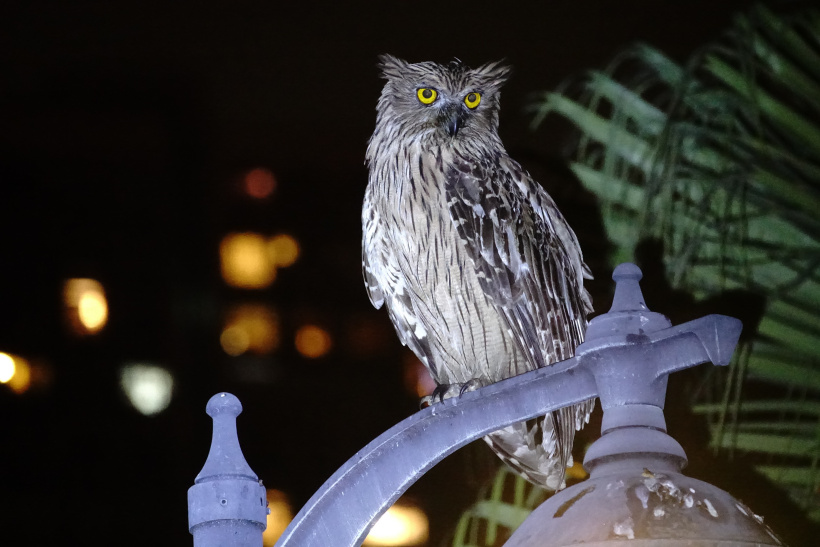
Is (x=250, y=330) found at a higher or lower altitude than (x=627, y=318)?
higher

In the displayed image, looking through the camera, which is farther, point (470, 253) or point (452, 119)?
point (452, 119)

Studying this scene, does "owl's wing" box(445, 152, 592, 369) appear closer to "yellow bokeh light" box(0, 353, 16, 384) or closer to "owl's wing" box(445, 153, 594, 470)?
"owl's wing" box(445, 153, 594, 470)

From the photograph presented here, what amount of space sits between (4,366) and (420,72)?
2896 mm

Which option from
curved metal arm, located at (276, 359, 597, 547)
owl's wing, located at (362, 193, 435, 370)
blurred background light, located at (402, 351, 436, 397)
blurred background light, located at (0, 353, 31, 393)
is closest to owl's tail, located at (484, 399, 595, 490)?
owl's wing, located at (362, 193, 435, 370)

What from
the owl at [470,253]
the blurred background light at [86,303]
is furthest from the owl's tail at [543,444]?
the blurred background light at [86,303]

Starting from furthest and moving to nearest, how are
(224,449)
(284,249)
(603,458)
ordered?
(284,249), (224,449), (603,458)

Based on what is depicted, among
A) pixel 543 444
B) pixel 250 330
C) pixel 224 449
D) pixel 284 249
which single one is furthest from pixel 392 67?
pixel 250 330

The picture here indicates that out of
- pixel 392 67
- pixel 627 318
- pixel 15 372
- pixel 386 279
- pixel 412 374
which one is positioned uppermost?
pixel 15 372

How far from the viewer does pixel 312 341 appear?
12.7 feet

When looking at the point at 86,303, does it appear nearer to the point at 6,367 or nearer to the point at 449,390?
the point at 6,367

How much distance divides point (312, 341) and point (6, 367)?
3.93 ft

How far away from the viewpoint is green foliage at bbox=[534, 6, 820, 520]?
1.82m

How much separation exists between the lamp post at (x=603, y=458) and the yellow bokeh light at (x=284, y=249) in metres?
2.85

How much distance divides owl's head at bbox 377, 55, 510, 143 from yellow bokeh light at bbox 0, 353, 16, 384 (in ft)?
9.01
